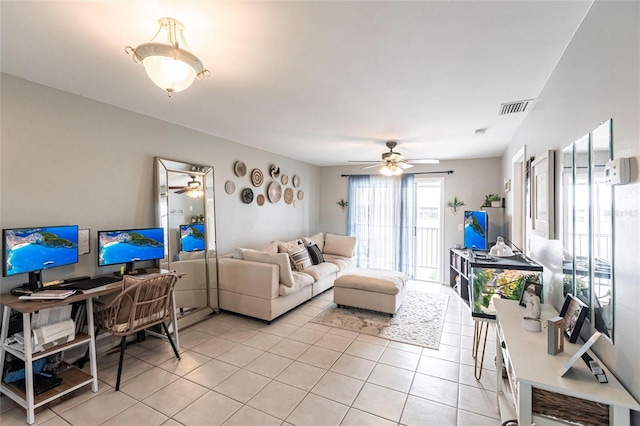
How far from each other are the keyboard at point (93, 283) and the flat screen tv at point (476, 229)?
193 inches

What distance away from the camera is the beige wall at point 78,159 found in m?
2.28

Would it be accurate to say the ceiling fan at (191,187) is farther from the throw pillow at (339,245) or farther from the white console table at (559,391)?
the white console table at (559,391)

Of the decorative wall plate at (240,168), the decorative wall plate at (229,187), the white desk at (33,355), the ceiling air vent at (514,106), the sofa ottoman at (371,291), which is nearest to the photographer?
the white desk at (33,355)

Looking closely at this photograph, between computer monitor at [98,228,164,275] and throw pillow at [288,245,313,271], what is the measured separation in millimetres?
1975

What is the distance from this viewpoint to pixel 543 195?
215cm

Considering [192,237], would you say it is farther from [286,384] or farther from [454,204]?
[454,204]

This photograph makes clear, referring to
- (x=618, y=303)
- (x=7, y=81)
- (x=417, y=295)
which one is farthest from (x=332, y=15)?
(x=417, y=295)

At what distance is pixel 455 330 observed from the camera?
11.6 ft

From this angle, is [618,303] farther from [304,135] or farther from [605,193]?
[304,135]

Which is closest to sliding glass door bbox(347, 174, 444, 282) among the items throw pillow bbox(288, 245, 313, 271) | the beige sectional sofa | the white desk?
throw pillow bbox(288, 245, 313, 271)

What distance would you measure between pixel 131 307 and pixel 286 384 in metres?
1.48

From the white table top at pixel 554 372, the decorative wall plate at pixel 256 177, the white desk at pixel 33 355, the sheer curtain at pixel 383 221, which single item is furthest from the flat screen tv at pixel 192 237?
the sheer curtain at pixel 383 221

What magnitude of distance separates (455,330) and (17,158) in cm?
465

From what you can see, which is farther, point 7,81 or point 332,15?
point 7,81
